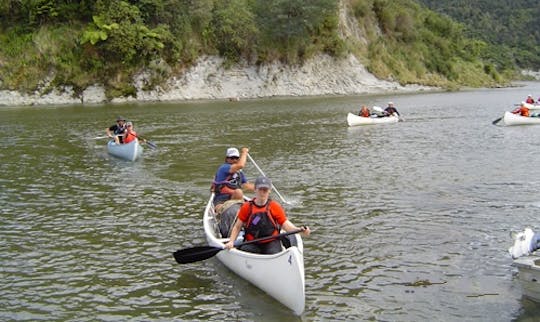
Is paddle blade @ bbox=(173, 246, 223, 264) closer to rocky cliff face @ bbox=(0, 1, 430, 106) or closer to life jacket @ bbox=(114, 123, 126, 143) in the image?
life jacket @ bbox=(114, 123, 126, 143)

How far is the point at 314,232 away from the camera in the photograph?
34.3 feet

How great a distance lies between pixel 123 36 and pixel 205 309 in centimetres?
4164

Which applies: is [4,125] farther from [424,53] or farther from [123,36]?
[424,53]

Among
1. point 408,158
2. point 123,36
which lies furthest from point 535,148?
point 123,36

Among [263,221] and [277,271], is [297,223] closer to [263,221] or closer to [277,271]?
[263,221]

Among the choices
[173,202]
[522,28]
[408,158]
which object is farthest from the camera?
[522,28]

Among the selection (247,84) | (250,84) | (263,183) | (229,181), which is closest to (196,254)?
(263,183)

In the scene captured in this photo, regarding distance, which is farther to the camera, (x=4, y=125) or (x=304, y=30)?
(x=304, y=30)

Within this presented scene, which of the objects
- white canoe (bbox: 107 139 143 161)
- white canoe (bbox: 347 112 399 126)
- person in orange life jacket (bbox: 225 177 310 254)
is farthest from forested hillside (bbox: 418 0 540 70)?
person in orange life jacket (bbox: 225 177 310 254)

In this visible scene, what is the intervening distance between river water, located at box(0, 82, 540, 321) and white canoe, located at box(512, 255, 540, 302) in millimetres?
201

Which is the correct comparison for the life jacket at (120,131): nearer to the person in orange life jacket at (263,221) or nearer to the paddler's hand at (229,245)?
the paddler's hand at (229,245)

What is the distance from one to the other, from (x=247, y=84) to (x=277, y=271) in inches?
1794

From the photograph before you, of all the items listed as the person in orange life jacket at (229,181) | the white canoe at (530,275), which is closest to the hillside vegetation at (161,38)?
the person in orange life jacket at (229,181)

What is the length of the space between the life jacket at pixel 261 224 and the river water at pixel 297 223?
888 mm
